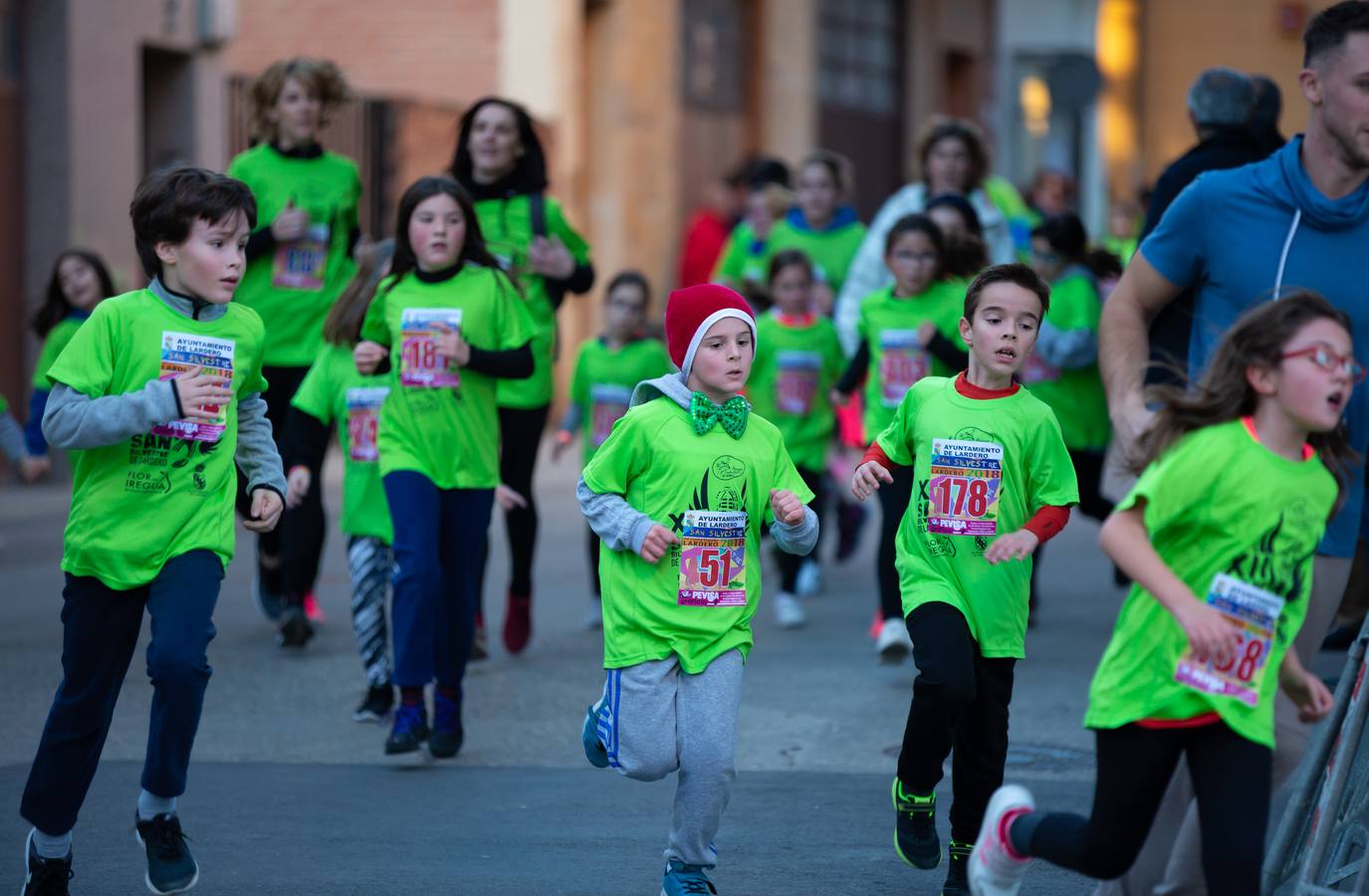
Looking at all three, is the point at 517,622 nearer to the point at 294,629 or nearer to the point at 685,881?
the point at 294,629

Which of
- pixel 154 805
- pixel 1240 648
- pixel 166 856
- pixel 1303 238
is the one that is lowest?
pixel 166 856

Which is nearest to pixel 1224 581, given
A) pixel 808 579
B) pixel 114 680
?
pixel 114 680

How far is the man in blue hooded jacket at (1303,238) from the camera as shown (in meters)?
4.83

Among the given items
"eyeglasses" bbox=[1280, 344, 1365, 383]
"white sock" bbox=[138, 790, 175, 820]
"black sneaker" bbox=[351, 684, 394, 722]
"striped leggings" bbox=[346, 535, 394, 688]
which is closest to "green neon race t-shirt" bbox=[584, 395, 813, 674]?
"white sock" bbox=[138, 790, 175, 820]

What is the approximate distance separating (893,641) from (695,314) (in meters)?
3.35

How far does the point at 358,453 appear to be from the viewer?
26.6 feet

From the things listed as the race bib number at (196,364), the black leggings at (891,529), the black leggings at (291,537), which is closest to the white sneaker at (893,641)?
the black leggings at (891,529)

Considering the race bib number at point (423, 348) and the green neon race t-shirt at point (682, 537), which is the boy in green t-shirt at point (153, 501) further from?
the race bib number at point (423, 348)

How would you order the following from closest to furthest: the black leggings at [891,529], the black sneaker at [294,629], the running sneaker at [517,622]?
the black leggings at [891,529] < the running sneaker at [517,622] < the black sneaker at [294,629]

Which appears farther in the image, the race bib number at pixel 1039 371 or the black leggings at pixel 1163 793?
the race bib number at pixel 1039 371

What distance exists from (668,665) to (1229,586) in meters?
1.51

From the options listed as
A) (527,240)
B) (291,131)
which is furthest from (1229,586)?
(291,131)

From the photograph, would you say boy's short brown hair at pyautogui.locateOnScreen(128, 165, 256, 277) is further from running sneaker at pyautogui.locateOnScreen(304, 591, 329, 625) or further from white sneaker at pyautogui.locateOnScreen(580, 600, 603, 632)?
white sneaker at pyautogui.locateOnScreen(580, 600, 603, 632)

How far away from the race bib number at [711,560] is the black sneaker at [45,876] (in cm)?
160
